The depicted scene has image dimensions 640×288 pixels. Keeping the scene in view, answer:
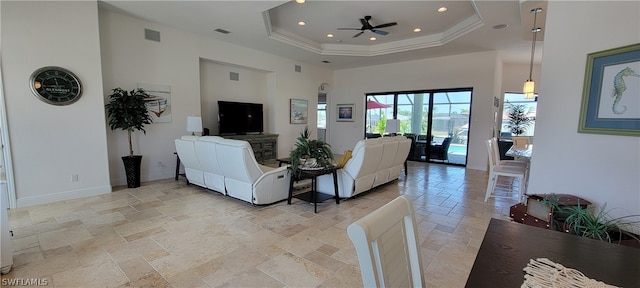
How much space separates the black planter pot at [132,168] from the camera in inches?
182

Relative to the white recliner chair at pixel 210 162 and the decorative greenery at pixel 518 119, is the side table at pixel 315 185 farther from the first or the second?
the decorative greenery at pixel 518 119

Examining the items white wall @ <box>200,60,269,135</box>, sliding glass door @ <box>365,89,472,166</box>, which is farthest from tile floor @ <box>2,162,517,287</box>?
sliding glass door @ <box>365,89,472,166</box>

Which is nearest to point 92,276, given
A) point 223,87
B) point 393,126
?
point 223,87

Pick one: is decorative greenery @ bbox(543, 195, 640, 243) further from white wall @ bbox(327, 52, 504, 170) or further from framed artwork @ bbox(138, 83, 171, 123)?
framed artwork @ bbox(138, 83, 171, 123)

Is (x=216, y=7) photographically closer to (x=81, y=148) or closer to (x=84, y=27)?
(x=84, y=27)

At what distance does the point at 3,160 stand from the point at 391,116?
326 inches

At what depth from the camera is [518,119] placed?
28.1 ft

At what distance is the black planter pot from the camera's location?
4629mm

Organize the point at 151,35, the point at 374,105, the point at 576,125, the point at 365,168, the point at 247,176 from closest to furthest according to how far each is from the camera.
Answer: the point at 576,125
the point at 247,176
the point at 365,168
the point at 151,35
the point at 374,105

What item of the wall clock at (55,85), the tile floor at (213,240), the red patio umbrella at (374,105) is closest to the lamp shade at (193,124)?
the tile floor at (213,240)

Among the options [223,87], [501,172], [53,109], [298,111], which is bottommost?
[501,172]

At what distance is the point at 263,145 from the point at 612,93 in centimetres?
624

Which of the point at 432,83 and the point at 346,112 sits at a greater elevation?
the point at 432,83

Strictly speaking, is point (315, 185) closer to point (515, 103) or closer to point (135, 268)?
point (135, 268)
